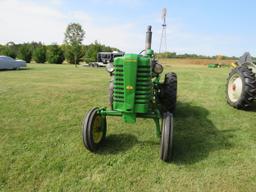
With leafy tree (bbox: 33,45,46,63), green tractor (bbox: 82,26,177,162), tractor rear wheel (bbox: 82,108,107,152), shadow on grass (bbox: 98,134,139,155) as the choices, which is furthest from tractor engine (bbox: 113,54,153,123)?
leafy tree (bbox: 33,45,46,63)

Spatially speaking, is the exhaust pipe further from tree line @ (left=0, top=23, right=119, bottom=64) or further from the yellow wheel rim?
tree line @ (left=0, top=23, right=119, bottom=64)

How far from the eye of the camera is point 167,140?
3.35m

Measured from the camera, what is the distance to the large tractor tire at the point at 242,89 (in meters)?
5.69

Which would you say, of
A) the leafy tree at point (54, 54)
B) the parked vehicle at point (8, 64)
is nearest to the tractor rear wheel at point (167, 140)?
the parked vehicle at point (8, 64)

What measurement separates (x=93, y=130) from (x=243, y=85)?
12.1 feet

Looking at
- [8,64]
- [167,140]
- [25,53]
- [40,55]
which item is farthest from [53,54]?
[167,140]

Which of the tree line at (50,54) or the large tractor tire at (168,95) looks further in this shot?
the tree line at (50,54)

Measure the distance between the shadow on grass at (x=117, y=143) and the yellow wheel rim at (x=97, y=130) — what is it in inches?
5.2

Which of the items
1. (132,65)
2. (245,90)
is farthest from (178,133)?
(245,90)

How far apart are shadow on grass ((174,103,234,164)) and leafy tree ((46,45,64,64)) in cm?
3385

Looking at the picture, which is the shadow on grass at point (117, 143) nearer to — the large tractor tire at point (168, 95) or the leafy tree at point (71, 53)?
Answer: the large tractor tire at point (168, 95)

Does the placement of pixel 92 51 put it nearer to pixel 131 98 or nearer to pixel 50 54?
pixel 50 54

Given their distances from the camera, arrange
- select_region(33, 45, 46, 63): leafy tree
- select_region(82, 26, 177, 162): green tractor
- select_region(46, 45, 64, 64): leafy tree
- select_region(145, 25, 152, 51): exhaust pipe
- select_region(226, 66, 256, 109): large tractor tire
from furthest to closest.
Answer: select_region(33, 45, 46, 63): leafy tree, select_region(46, 45, 64, 64): leafy tree, select_region(226, 66, 256, 109): large tractor tire, select_region(145, 25, 152, 51): exhaust pipe, select_region(82, 26, 177, 162): green tractor

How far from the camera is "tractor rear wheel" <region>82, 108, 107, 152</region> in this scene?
367 cm
